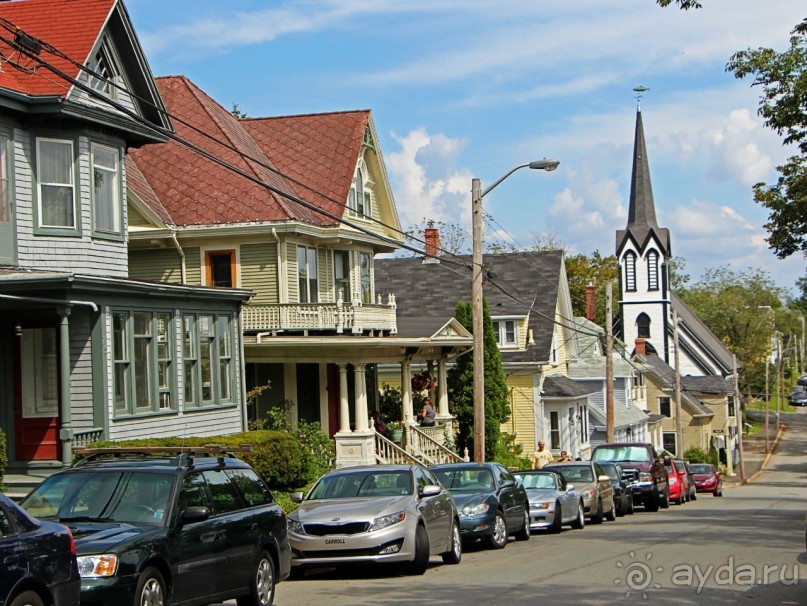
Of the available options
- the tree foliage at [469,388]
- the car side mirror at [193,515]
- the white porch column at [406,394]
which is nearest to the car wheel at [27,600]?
the car side mirror at [193,515]

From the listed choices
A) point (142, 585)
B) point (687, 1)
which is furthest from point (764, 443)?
point (142, 585)

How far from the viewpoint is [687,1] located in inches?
616

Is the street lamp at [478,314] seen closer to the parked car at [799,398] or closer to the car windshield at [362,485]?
the car windshield at [362,485]

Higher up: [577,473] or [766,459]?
[577,473]

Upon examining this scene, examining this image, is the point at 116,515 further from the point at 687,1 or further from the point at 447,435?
the point at 447,435

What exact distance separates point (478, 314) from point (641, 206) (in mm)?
72545

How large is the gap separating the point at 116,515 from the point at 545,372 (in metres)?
41.0

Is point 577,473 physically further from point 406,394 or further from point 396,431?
point 406,394

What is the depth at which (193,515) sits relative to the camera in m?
11.2

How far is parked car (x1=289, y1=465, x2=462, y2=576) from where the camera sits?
1545 centimetres

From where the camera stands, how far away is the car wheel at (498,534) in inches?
789

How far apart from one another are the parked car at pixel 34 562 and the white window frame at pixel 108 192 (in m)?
14.3

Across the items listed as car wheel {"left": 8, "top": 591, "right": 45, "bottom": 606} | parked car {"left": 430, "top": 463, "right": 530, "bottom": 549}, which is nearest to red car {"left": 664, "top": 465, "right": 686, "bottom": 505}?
parked car {"left": 430, "top": 463, "right": 530, "bottom": 549}

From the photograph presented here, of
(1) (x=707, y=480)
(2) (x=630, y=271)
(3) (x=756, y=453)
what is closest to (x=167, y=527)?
(1) (x=707, y=480)
